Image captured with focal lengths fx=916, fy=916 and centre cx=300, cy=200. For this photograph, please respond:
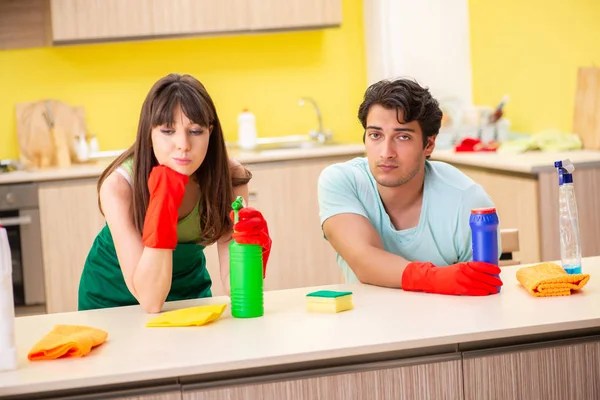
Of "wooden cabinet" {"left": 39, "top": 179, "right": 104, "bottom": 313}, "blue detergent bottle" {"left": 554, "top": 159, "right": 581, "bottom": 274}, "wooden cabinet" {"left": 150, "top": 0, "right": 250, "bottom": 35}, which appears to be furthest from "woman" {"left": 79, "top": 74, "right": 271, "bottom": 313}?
"wooden cabinet" {"left": 150, "top": 0, "right": 250, "bottom": 35}

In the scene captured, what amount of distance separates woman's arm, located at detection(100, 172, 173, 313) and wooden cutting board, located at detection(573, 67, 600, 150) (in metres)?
2.71

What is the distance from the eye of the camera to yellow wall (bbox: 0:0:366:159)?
5.11m

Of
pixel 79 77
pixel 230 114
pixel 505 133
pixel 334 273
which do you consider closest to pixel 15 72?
pixel 79 77

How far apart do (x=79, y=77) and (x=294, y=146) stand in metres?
1.27

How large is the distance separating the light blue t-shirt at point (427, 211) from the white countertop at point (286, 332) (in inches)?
11.6

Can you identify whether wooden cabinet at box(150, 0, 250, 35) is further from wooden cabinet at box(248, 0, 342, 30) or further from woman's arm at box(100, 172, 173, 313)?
woman's arm at box(100, 172, 173, 313)

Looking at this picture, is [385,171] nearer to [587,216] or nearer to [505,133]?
[587,216]

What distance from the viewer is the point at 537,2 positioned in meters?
5.14

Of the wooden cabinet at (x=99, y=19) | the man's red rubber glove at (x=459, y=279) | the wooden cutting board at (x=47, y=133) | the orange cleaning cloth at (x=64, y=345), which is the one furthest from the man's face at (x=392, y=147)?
the wooden cutting board at (x=47, y=133)

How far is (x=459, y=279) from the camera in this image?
7.29 ft

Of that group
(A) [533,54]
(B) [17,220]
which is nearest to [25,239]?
(B) [17,220]

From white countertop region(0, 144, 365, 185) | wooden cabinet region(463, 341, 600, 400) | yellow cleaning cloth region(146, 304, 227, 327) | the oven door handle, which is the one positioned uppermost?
white countertop region(0, 144, 365, 185)

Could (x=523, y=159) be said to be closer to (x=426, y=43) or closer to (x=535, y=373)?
(x=426, y=43)

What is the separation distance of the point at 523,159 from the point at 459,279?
210 centimetres
